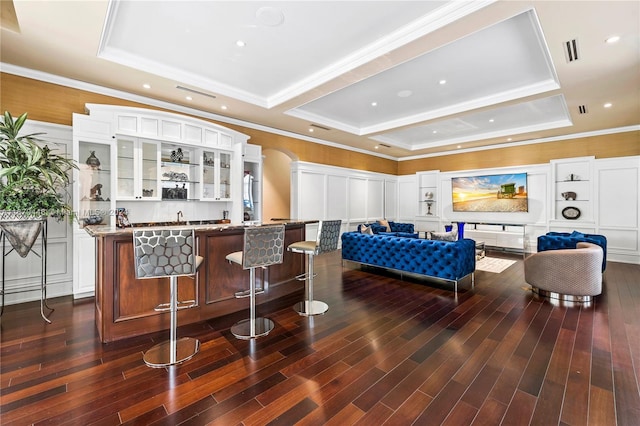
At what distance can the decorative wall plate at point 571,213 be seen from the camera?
23.1 feet

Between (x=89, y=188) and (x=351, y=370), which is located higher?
(x=89, y=188)

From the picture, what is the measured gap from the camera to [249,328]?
3.03 metres

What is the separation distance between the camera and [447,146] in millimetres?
8633

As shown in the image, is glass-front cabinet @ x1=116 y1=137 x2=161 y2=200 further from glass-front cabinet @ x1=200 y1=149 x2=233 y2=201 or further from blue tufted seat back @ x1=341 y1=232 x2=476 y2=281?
blue tufted seat back @ x1=341 y1=232 x2=476 y2=281

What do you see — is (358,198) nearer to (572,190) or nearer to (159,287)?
(572,190)

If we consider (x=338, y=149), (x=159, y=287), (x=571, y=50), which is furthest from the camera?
(x=338, y=149)

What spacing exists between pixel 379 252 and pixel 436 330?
2266 mm

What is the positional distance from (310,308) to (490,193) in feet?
24.0

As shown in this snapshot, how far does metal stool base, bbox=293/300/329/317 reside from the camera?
3438mm

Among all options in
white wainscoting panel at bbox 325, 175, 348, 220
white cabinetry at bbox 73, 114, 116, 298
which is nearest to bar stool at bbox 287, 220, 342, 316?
white cabinetry at bbox 73, 114, 116, 298

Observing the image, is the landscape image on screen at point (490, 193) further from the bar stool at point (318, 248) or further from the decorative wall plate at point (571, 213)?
the bar stool at point (318, 248)

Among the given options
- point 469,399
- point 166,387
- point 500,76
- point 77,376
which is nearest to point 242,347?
point 166,387

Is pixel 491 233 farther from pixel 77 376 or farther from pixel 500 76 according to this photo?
pixel 77 376

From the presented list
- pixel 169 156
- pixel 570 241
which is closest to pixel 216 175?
pixel 169 156
